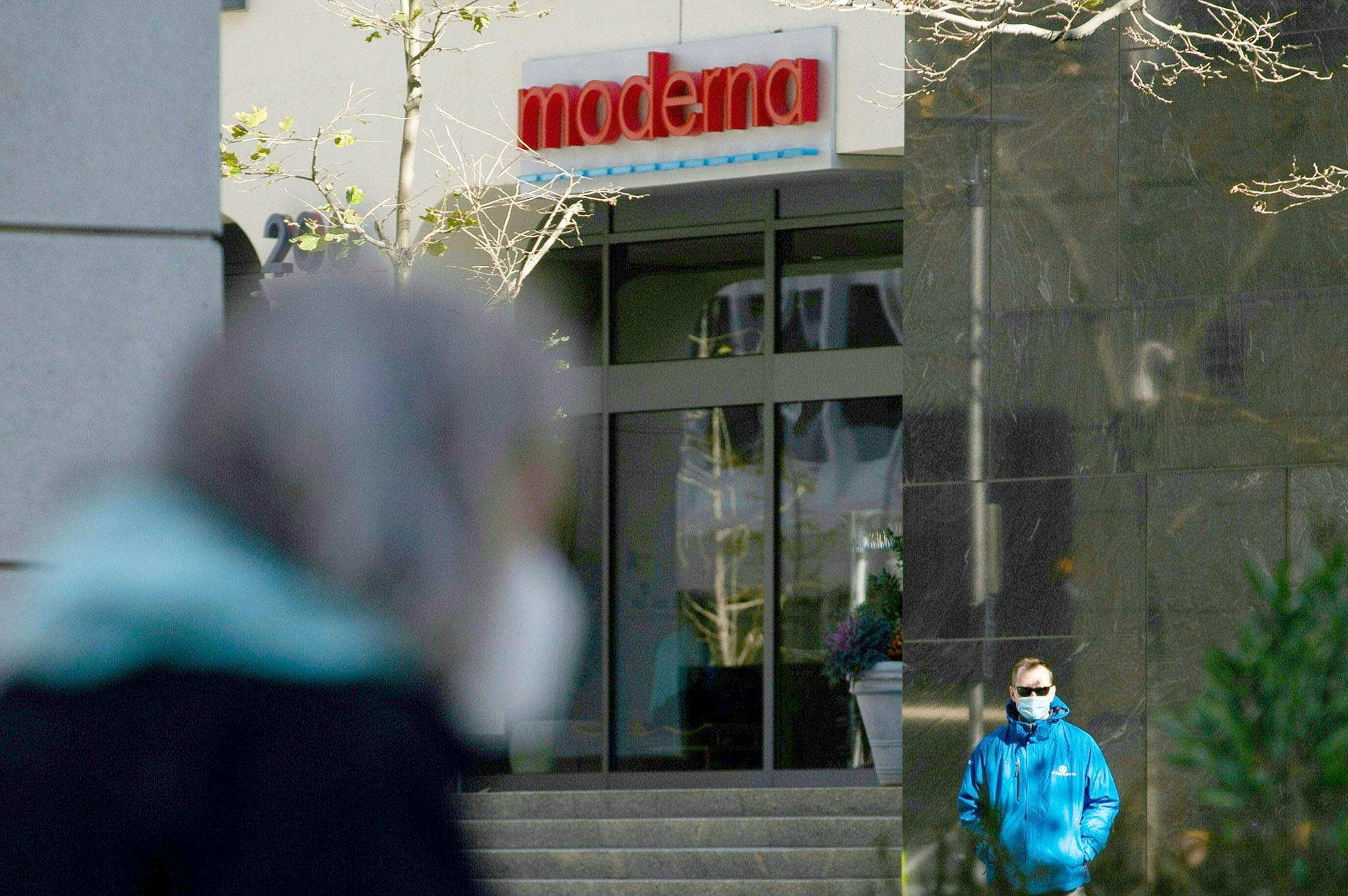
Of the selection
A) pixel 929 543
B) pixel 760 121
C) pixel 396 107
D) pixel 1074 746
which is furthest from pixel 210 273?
pixel 396 107

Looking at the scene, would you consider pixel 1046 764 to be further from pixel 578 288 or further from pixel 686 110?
pixel 578 288

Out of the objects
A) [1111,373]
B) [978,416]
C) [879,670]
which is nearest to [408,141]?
[978,416]

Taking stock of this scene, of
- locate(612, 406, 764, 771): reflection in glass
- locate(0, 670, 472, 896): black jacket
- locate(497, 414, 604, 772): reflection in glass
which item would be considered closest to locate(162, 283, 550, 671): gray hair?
locate(0, 670, 472, 896): black jacket

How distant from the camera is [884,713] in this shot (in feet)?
48.7

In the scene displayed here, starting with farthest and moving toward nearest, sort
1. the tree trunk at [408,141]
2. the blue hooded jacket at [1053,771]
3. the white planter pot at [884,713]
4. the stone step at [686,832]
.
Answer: the white planter pot at [884,713] → the stone step at [686,832] → the tree trunk at [408,141] → the blue hooded jacket at [1053,771]

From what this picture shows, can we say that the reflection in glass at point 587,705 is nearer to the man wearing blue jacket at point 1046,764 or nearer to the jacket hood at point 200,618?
the man wearing blue jacket at point 1046,764

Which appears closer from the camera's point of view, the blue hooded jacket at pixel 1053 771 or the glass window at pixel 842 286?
the blue hooded jacket at pixel 1053 771

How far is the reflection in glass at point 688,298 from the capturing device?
1627 cm

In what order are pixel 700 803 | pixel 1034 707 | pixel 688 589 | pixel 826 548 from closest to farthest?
1. pixel 1034 707
2. pixel 700 803
3. pixel 826 548
4. pixel 688 589

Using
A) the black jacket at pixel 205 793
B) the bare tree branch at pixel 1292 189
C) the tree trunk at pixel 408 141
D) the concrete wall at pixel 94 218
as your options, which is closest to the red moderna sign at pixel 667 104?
the tree trunk at pixel 408 141

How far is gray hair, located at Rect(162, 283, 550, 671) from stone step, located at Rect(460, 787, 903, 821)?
12390 mm

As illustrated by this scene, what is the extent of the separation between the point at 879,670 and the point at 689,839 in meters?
1.97

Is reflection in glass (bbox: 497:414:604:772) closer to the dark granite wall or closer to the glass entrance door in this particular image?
the glass entrance door

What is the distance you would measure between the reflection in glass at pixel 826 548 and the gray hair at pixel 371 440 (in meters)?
14.2
